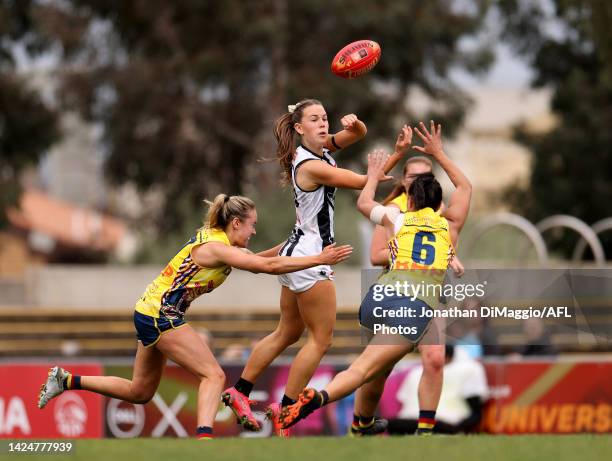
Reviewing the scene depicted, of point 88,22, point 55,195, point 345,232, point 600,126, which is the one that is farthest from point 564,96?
point 55,195

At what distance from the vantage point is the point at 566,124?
120 feet

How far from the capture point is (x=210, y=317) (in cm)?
2466

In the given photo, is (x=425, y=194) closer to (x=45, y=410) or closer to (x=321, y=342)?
(x=321, y=342)

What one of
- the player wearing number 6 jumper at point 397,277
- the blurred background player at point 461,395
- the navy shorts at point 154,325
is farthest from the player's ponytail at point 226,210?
the blurred background player at point 461,395

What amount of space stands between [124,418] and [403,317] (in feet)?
25.1

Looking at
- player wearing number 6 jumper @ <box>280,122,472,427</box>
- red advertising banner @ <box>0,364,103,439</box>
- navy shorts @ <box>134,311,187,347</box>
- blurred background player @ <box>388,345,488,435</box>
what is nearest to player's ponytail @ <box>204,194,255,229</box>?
navy shorts @ <box>134,311,187,347</box>

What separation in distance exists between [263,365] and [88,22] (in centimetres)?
2937

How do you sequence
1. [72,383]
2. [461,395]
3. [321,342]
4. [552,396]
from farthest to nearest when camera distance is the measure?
[552,396] → [461,395] → [72,383] → [321,342]

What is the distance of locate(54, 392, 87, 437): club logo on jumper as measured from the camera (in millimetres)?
15922

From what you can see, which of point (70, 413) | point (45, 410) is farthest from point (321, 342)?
point (45, 410)

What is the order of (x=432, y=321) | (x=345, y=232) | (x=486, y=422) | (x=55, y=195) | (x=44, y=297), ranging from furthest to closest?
(x=55, y=195) < (x=345, y=232) < (x=44, y=297) < (x=486, y=422) < (x=432, y=321)

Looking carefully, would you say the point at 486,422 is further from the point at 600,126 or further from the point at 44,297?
the point at 600,126

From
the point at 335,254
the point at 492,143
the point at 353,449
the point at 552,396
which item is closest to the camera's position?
the point at 353,449

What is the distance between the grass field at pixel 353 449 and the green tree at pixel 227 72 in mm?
27418
